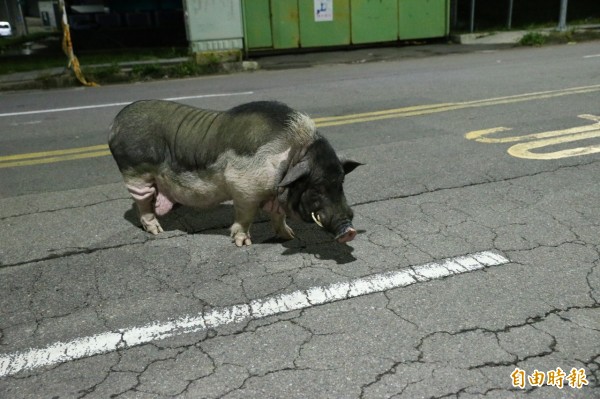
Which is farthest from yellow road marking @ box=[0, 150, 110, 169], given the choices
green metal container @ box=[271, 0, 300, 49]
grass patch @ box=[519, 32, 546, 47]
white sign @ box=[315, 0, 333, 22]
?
grass patch @ box=[519, 32, 546, 47]

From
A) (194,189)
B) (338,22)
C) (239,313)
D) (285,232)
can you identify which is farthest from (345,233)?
(338,22)

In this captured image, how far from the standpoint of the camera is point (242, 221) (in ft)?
13.6

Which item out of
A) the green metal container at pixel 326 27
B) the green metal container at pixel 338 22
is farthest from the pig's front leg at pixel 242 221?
the green metal container at pixel 326 27

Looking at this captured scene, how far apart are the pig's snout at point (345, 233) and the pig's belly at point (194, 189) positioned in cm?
93

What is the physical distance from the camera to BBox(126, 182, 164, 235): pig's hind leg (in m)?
4.40

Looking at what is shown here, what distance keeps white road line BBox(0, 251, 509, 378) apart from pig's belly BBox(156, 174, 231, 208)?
104cm

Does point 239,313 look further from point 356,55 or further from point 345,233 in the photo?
point 356,55

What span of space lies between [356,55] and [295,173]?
13.4 metres

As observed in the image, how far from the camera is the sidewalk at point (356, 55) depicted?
13.4m

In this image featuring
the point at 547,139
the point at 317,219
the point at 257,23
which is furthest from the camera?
the point at 257,23

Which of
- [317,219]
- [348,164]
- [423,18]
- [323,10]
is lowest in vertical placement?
[317,219]

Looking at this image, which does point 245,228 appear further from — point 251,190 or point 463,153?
point 463,153

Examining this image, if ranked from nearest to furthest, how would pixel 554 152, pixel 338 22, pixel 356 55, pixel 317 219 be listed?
1. pixel 317 219
2. pixel 554 152
3. pixel 356 55
4. pixel 338 22

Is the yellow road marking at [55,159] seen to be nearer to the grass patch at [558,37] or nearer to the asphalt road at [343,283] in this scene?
the asphalt road at [343,283]
